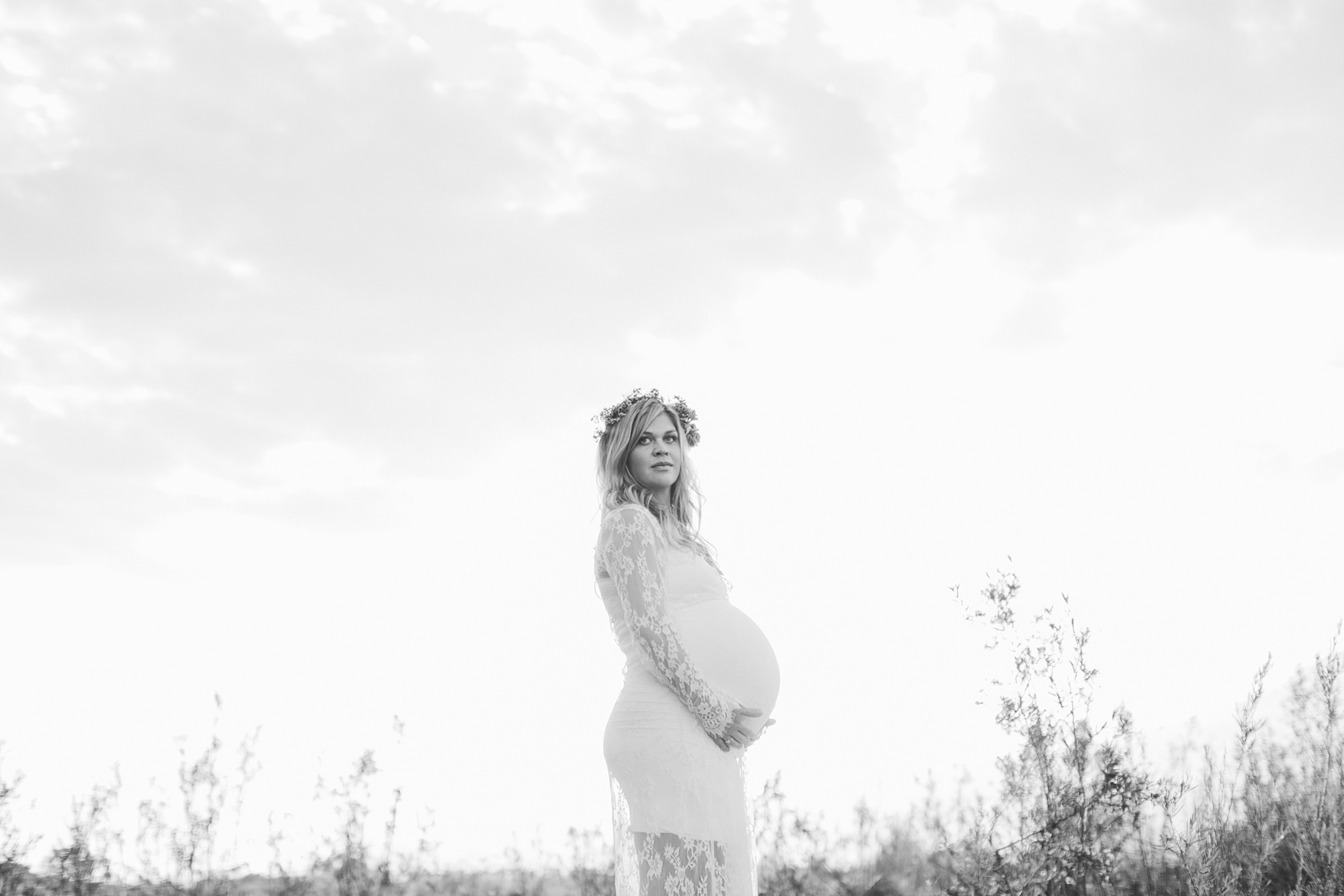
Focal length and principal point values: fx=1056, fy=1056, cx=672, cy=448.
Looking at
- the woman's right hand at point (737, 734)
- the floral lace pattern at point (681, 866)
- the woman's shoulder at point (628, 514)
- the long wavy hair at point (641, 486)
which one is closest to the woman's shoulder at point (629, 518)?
the woman's shoulder at point (628, 514)

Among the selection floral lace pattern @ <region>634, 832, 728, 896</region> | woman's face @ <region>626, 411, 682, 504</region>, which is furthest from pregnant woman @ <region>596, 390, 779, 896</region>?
woman's face @ <region>626, 411, 682, 504</region>

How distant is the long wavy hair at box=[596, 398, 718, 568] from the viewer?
3.70 m

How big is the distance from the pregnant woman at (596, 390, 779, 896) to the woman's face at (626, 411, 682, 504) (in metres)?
0.11

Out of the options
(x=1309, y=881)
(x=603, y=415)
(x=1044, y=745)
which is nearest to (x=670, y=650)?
(x=603, y=415)

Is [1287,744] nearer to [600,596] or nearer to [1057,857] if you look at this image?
[1057,857]

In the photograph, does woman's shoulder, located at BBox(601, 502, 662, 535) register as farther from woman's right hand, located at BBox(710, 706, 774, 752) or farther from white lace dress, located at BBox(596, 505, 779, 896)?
woman's right hand, located at BBox(710, 706, 774, 752)

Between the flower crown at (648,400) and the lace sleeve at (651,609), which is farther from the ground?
the flower crown at (648,400)

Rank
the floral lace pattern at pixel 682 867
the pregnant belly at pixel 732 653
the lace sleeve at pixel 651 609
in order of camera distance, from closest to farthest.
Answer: the floral lace pattern at pixel 682 867, the lace sleeve at pixel 651 609, the pregnant belly at pixel 732 653

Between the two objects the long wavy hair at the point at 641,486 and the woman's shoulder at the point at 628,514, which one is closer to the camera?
the woman's shoulder at the point at 628,514

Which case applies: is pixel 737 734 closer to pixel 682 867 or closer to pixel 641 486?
pixel 682 867

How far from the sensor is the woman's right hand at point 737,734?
10.5 feet

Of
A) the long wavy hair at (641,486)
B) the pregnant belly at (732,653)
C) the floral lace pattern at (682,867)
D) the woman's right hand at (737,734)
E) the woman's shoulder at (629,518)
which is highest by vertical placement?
the long wavy hair at (641,486)

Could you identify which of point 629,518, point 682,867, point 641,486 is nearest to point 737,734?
point 682,867

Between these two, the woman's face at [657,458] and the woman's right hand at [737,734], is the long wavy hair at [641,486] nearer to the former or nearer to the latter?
the woman's face at [657,458]
